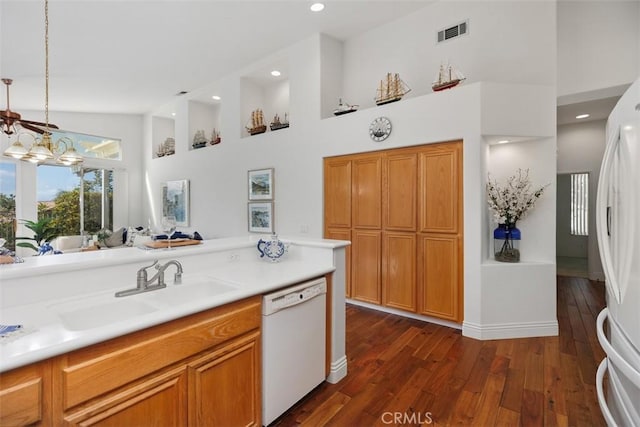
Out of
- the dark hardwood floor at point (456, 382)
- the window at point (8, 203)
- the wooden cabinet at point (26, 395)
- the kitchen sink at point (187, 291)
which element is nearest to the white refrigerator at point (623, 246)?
the dark hardwood floor at point (456, 382)

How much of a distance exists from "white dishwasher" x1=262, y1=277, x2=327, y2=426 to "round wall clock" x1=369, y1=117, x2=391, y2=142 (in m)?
2.33

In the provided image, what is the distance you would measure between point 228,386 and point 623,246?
75.1 inches

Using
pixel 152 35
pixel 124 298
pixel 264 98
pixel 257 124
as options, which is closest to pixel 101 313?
pixel 124 298

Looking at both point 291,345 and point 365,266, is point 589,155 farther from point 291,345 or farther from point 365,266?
point 291,345

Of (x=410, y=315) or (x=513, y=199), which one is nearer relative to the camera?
(x=513, y=199)

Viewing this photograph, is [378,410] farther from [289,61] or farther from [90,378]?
[289,61]

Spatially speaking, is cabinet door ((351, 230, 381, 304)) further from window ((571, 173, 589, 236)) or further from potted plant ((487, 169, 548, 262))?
window ((571, 173, 589, 236))

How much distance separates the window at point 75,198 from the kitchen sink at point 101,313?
692 centimetres

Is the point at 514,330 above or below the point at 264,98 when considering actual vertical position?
below

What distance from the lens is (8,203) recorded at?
614cm

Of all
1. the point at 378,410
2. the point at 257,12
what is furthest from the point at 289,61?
the point at 378,410

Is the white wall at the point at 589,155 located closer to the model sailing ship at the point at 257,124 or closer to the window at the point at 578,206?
the window at the point at 578,206

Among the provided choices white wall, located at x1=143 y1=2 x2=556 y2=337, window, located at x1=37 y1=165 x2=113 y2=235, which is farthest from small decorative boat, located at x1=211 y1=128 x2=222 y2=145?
window, located at x1=37 y1=165 x2=113 y2=235

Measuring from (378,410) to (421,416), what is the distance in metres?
0.28
